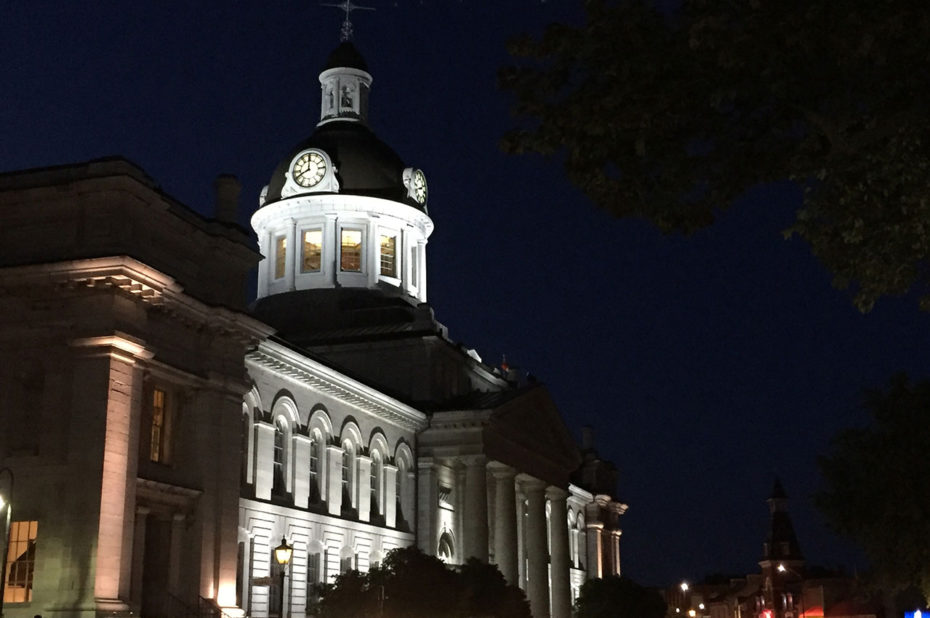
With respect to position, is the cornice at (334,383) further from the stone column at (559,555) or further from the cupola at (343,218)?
the stone column at (559,555)

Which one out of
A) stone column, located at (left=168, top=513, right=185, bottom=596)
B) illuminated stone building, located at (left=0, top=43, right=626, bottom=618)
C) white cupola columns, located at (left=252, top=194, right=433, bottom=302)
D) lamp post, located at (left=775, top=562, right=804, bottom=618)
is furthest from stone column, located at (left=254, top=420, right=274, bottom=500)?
lamp post, located at (left=775, top=562, right=804, bottom=618)

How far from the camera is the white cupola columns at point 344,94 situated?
7119 centimetres

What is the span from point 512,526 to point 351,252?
16.9 metres

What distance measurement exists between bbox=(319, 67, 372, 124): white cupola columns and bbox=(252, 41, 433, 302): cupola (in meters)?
0.50

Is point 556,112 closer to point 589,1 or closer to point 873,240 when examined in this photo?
point 589,1

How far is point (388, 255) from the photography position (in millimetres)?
68312

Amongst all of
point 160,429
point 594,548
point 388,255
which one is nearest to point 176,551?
point 160,429

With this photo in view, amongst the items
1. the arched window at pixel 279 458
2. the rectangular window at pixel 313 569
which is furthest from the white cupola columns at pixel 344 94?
the rectangular window at pixel 313 569

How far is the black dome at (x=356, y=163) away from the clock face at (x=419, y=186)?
0.54 m

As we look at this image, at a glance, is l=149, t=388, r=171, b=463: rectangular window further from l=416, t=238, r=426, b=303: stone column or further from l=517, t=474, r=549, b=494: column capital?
l=416, t=238, r=426, b=303: stone column

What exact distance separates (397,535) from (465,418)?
635cm

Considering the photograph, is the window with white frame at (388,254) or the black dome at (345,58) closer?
the window with white frame at (388,254)

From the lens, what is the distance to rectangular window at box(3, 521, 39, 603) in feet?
104

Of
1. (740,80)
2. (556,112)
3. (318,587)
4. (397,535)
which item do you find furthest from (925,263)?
(397,535)
